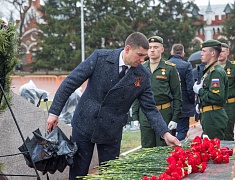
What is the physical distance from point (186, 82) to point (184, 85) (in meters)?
0.12

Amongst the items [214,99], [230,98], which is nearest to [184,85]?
[230,98]

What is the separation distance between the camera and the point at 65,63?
38562 millimetres

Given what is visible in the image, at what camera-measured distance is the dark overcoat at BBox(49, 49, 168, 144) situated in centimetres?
438

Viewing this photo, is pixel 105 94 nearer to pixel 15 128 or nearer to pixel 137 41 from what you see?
pixel 137 41

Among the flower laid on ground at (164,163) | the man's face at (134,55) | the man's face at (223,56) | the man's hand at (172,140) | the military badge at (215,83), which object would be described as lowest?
the flower laid on ground at (164,163)

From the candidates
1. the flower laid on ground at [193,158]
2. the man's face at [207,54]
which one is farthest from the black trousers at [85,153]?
the man's face at [207,54]

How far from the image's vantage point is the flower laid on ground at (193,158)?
10.6 ft

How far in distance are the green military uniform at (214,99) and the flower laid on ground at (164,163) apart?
1573mm

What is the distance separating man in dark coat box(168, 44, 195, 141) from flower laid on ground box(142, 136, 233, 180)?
12.4 ft

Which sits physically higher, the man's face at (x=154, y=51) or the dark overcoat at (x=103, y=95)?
the man's face at (x=154, y=51)

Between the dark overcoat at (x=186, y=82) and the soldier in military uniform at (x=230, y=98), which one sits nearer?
the soldier in military uniform at (x=230, y=98)

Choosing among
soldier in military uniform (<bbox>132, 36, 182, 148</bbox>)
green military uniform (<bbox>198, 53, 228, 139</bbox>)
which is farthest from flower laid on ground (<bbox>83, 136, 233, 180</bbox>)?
soldier in military uniform (<bbox>132, 36, 182, 148</bbox>)

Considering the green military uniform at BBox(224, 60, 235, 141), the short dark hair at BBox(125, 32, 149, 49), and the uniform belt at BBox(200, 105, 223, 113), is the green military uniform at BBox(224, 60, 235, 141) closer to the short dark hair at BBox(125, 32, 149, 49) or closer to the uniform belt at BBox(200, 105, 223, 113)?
the uniform belt at BBox(200, 105, 223, 113)

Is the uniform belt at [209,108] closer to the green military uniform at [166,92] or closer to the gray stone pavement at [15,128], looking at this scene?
the green military uniform at [166,92]
